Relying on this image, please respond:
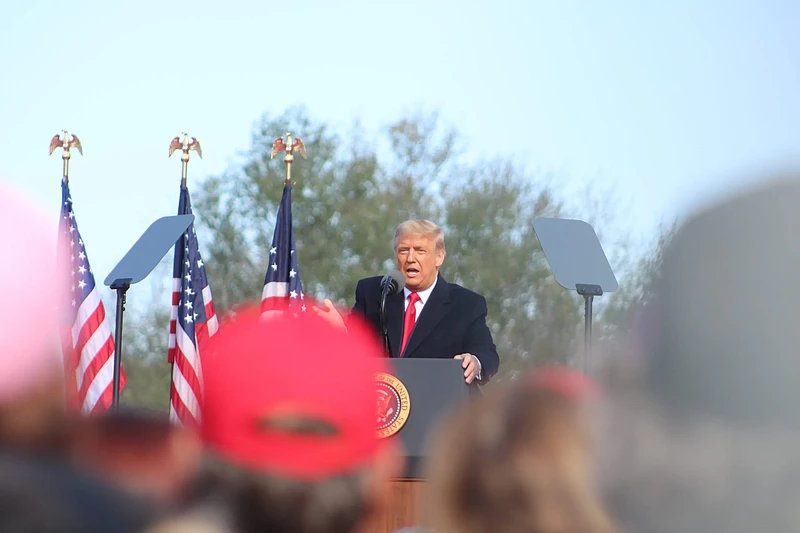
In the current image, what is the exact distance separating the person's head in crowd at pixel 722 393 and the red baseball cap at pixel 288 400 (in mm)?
251

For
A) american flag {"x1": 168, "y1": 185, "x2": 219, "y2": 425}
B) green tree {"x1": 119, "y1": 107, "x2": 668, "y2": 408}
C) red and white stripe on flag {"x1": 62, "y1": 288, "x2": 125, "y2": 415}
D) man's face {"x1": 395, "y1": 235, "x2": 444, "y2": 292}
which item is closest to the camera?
man's face {"x1": 395, "y1": 235, "x2": 444, "y2": 292}

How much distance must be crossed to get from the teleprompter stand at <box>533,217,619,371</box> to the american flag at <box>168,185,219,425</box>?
4132 mm

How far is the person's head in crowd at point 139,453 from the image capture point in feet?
3.28

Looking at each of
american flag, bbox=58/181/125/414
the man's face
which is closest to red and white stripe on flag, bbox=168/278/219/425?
american flag, bbox=58/181/125/414

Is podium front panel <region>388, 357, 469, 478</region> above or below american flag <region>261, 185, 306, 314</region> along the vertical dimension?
below

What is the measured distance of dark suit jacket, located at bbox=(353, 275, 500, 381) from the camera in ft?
16.3

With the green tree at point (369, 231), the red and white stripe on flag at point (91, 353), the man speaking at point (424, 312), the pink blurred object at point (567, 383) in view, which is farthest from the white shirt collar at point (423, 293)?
the green tree at point (369, 231)

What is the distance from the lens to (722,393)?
37.1 inches

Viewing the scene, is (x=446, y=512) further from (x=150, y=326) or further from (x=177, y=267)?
(x=150, y=326)

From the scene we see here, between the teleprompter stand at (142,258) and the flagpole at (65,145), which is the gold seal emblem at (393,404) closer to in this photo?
the teleprompter stand at (142,258)

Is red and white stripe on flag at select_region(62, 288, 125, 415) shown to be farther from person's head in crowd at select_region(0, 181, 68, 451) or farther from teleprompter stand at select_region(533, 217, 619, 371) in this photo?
person's head in crowd at select_region(0, 181, 68, 451)

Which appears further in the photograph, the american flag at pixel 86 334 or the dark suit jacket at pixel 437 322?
the american flag at pixel 86 334

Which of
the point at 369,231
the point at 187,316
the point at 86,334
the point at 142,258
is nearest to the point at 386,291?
the point at 142,258

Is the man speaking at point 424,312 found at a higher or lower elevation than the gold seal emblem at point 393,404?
higher
